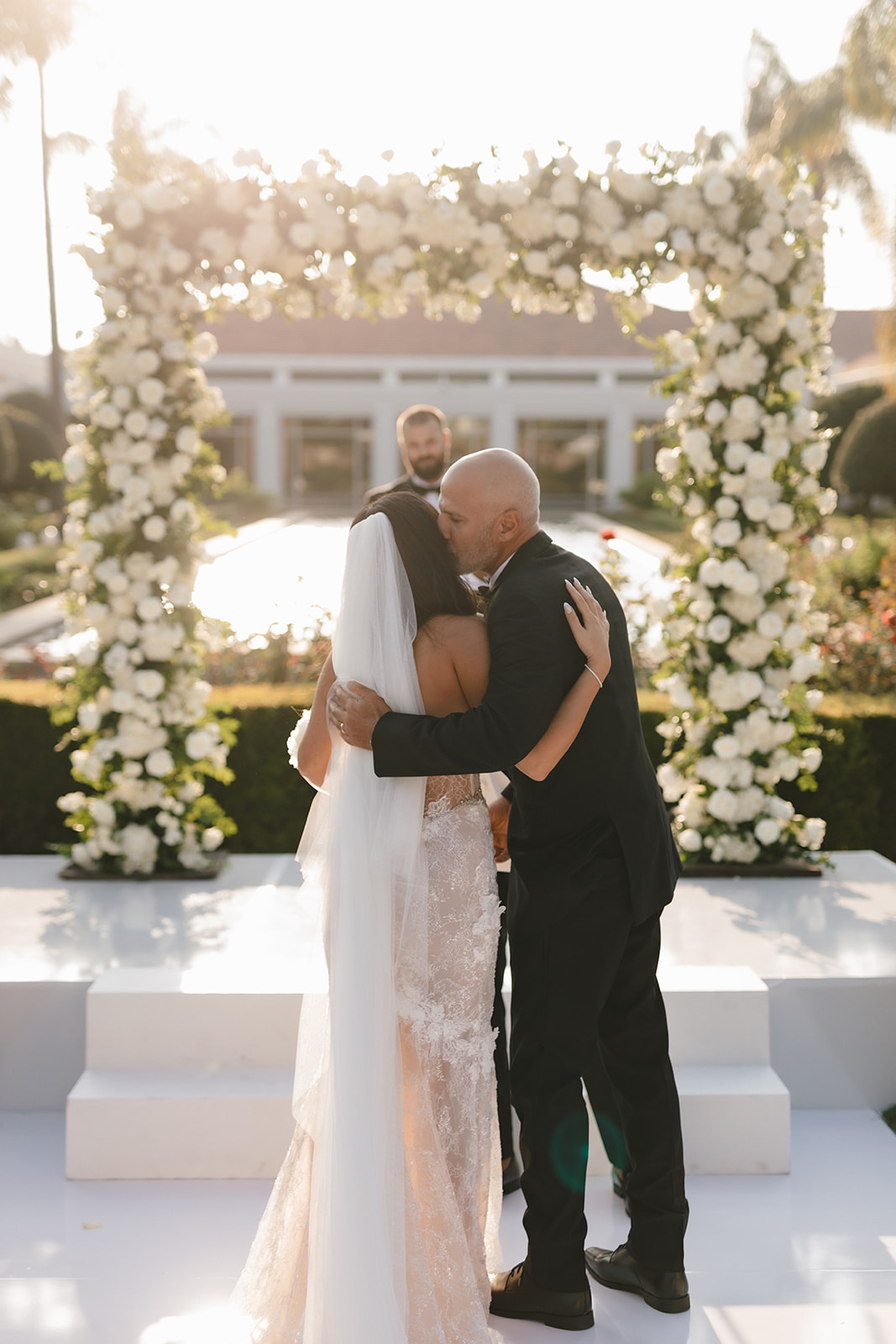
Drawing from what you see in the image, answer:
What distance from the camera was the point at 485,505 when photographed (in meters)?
2.67

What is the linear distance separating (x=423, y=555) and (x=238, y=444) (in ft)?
108

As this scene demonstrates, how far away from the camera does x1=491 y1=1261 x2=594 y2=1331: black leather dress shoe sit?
9.43 feet

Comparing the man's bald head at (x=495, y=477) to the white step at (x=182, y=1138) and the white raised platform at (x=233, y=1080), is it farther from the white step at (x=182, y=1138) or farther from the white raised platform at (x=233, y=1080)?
the white step at (x=182, y=1138)

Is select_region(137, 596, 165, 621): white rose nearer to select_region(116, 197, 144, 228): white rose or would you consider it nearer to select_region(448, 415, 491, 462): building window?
select_region(116, 197, 144, 228): white rose

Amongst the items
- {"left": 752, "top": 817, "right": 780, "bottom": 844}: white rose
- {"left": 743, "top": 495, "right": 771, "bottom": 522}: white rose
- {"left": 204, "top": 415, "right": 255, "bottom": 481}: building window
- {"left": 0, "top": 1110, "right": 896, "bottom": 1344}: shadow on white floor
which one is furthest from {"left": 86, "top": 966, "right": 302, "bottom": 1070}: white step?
{"left": 204, "top": 415, "right": 255, "bottom": 481}: building window

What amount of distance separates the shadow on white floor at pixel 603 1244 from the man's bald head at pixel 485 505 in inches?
62.7

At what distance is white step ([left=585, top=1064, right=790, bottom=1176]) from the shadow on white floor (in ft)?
0.16

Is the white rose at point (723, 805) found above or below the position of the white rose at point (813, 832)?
above

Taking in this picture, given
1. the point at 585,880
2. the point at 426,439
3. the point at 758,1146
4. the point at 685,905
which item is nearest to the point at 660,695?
the point at 685,905

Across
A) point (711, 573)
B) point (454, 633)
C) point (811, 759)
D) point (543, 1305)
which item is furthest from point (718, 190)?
point (543, 1305)

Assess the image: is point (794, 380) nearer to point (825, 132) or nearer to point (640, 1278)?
point (640, 1278)

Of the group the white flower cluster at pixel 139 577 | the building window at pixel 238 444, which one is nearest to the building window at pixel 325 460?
the building window at pixel 238 444

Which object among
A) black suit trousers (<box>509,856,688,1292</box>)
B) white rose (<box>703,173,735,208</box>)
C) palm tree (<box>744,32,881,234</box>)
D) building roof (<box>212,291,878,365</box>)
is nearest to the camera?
black suit trousers (<box>509,856,688,1292</box>)

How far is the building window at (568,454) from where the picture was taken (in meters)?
33.3
